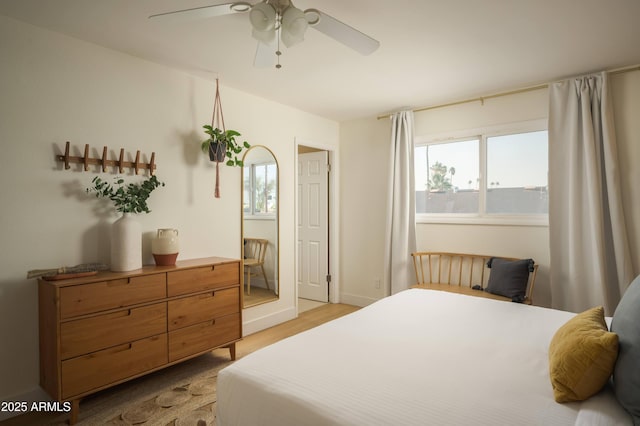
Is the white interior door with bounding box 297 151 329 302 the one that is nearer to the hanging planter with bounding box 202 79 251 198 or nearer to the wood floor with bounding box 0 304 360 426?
the wood floor with bounding box 0 304 360 426

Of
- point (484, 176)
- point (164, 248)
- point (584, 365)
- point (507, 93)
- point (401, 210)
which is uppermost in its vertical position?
point (507, 93)

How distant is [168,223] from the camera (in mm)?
2912

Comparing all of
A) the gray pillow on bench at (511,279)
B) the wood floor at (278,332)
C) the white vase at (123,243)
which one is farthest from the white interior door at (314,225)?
the white vase at (123,243)

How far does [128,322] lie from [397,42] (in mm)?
2700

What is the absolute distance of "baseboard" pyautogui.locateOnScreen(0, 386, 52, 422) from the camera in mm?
2094

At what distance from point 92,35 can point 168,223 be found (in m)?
1.46

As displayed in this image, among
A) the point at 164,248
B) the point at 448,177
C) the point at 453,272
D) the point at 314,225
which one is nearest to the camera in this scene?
the point at 164,248

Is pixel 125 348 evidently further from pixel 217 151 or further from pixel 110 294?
pixel 217 151

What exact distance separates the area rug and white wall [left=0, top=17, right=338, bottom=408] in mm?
456

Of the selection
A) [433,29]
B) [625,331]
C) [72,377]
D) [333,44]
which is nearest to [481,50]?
[433,29]

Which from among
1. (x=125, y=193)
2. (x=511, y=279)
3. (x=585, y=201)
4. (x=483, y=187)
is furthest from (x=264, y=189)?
(x=585, y=201)

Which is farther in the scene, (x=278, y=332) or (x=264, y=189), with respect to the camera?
(x=264, y=189)

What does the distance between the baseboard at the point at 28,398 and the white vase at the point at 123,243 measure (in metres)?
0.87

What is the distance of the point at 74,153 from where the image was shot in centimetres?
238
